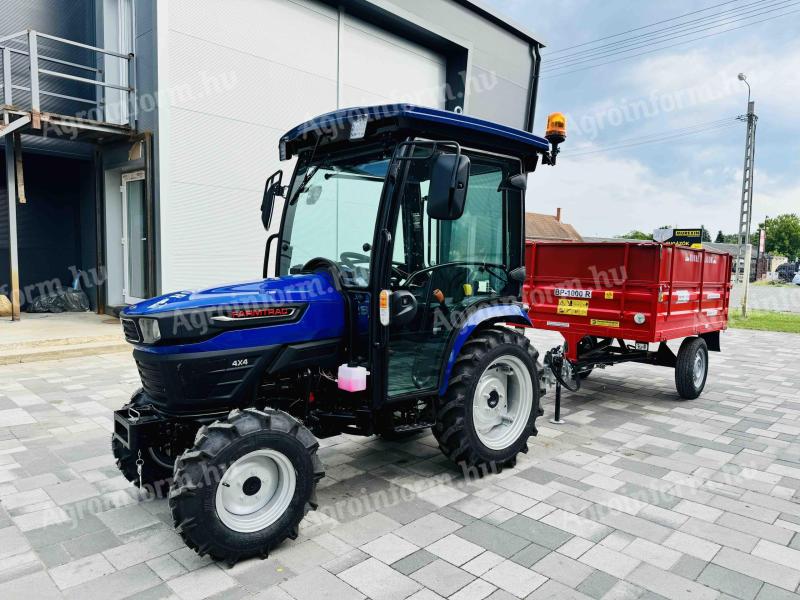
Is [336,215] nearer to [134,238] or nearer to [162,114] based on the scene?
[162,114]

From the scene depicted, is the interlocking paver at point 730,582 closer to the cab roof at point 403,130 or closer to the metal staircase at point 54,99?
the cab roof at point 403,130

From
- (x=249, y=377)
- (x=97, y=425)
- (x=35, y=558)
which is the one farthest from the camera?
(x=97, y=425)

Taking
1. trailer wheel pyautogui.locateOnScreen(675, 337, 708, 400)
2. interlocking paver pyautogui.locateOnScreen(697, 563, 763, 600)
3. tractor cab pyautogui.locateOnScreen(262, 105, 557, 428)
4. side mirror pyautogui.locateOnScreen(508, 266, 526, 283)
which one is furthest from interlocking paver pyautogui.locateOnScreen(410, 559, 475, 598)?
trailer wheel pyautogui.locateOnScreen(675, 337, 708, 400)

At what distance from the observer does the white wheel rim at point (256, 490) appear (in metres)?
2.90

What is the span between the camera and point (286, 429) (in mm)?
2982

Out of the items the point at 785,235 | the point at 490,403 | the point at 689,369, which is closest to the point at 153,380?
the point at 490,403

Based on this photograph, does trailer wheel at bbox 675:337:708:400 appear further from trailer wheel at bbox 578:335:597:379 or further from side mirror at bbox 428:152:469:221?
side mirror at bbox 428:152:469:221

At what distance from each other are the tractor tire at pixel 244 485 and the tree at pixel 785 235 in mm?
70744

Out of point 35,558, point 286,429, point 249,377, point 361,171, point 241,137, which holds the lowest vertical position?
point 35,558

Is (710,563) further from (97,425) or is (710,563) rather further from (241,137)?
(241,137)

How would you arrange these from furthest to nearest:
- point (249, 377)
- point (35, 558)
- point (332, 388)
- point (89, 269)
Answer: point (89, 269)
point (332, 388)
point (249, 377)
point (35, 558)

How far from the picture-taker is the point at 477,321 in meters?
3.99

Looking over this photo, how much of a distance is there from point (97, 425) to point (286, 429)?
2.98 meters

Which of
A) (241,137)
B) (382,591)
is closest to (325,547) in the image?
(382,591)
